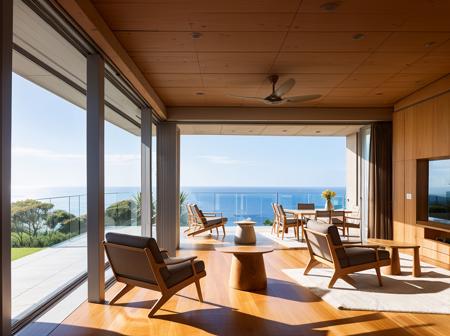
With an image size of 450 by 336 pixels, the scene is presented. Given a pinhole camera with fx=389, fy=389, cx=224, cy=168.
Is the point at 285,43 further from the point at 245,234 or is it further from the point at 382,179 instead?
the point at 245,234

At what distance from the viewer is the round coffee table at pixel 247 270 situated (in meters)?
4.72

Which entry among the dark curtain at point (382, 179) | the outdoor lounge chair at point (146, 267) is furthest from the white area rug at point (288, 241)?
the outdoor lounge chair at point (146, 267)

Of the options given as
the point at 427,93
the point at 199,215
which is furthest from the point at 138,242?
the point at 199,215

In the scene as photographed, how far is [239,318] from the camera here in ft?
12.1

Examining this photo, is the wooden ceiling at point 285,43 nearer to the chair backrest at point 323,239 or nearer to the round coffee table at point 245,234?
the chair backrest at point 323,239

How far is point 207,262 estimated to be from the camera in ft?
21.3

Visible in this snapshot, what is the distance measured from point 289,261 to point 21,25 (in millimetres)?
5139

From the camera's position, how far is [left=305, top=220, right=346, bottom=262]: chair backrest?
15.8 feet

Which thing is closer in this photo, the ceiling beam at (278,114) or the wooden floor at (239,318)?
the wooden floor at (239,318)

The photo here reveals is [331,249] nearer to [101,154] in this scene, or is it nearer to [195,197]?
[101,154]

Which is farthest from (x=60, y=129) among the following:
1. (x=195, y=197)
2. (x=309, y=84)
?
(x=309, y=84)

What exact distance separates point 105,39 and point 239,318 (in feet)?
9.69

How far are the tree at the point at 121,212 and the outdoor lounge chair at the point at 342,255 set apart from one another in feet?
14.7

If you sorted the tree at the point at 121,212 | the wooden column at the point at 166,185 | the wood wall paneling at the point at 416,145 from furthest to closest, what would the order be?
1. the tree at the point at 121,212
2. the wooden column at the point at 166,185
3. the wood wall paneling at the point at 416,145
